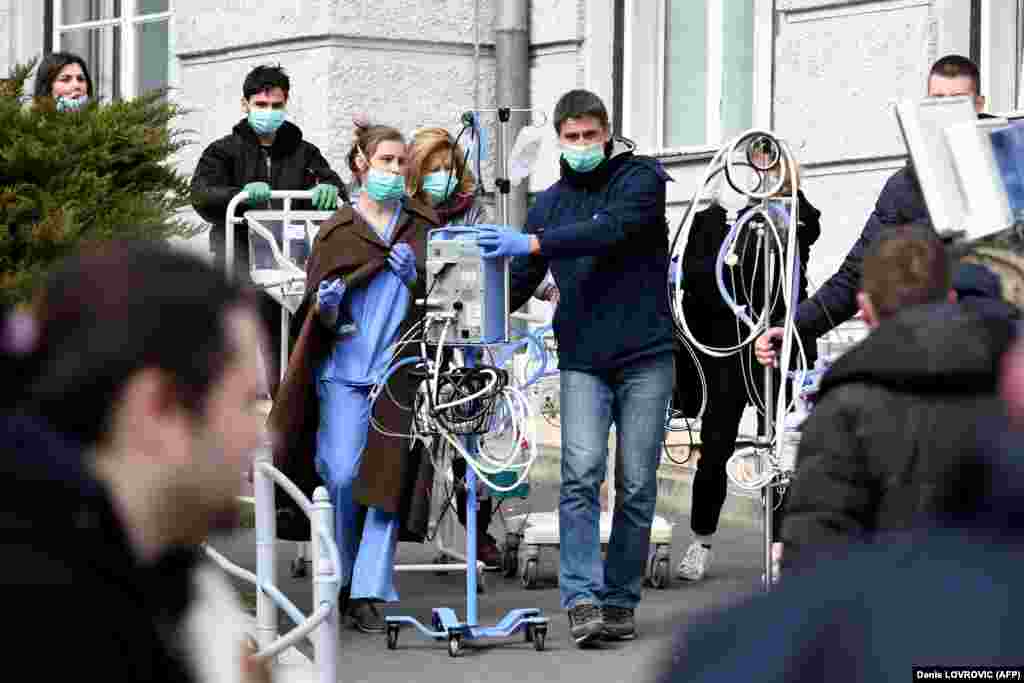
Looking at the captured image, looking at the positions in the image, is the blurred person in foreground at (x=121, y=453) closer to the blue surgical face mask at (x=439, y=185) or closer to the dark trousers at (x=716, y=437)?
the blue surgical face mask at (x=439, y=185)

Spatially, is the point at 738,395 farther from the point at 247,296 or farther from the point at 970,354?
the point at 247,296

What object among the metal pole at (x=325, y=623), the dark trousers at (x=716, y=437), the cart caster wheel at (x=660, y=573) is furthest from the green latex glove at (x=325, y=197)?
the metal pole at (x=325, y=623)

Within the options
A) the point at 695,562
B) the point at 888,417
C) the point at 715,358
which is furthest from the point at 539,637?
the point at 888,417

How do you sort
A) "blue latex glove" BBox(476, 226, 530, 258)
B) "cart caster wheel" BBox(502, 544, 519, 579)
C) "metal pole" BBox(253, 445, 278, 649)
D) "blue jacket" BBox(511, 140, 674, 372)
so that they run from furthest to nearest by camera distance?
1. "cart caster wheel" BBox(502, 544, 519, 579)
2. "blue jacket" BBox(511, 140, 674, 372)
3. "blue latex glove" BBox(476, 226, 530, 258)
4. "metal pole" BBox(253, 445, 278, 649)

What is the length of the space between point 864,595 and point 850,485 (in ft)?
7.79

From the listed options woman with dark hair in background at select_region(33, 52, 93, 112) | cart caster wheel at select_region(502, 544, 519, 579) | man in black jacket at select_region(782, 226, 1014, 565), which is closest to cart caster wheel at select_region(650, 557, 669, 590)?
cart caster wheel at select_region(502, 544, 519, 579)

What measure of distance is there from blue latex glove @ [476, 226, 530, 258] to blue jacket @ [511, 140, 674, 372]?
0.27 ft

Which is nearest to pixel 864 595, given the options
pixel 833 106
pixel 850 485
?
pixel 850 485

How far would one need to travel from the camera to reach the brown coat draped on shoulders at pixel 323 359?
9047 millimetres

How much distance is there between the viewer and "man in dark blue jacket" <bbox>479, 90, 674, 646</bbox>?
27.9ft

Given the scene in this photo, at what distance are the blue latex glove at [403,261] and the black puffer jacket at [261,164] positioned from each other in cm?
109

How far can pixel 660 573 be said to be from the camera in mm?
10125

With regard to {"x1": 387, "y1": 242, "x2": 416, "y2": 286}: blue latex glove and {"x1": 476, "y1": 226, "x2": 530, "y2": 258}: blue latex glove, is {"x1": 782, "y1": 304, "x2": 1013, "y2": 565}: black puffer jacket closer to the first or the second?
{"x1": 476, "y1": 226, "x2": 530, "y2": 258}: blue latex glove

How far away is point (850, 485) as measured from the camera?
4.20 meters
